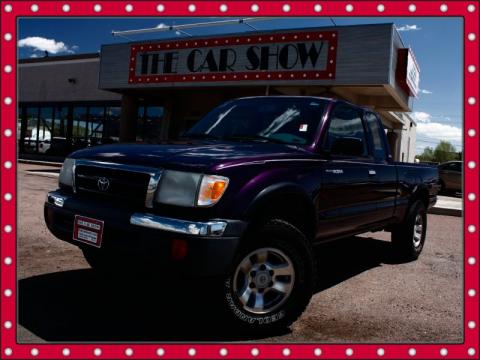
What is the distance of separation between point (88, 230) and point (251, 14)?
5.66 feet

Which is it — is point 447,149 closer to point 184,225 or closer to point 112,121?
point 184,225

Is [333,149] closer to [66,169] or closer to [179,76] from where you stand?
[66,169]

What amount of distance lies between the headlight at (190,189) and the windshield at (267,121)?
1186mm

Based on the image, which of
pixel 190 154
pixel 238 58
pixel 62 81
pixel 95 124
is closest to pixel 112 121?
pixel 95 124

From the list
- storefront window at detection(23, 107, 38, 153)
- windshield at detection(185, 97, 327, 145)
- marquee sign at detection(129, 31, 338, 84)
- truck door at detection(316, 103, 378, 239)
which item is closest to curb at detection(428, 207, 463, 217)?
marquee sign at detection(129, 31, 338, 84)

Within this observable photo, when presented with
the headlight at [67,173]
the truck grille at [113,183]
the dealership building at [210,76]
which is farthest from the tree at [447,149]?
the dealership building at [210,76]

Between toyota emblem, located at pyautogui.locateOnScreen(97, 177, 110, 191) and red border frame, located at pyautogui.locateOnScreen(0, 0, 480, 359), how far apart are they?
846 mm

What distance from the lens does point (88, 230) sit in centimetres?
295

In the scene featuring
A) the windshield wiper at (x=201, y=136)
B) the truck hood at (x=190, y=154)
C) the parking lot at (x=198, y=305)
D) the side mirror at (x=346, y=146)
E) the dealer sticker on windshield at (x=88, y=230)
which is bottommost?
the parking lot at (x=198, y=305)

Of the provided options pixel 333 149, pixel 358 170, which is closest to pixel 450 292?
pixel 358 170

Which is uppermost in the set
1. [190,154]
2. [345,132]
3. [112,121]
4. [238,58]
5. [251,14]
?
[238,58]

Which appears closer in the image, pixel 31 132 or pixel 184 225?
pixel 184 225

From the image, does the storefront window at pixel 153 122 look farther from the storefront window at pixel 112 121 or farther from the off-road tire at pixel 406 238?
the off-road tire at pixel 406 238

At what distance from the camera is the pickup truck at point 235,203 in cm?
260
